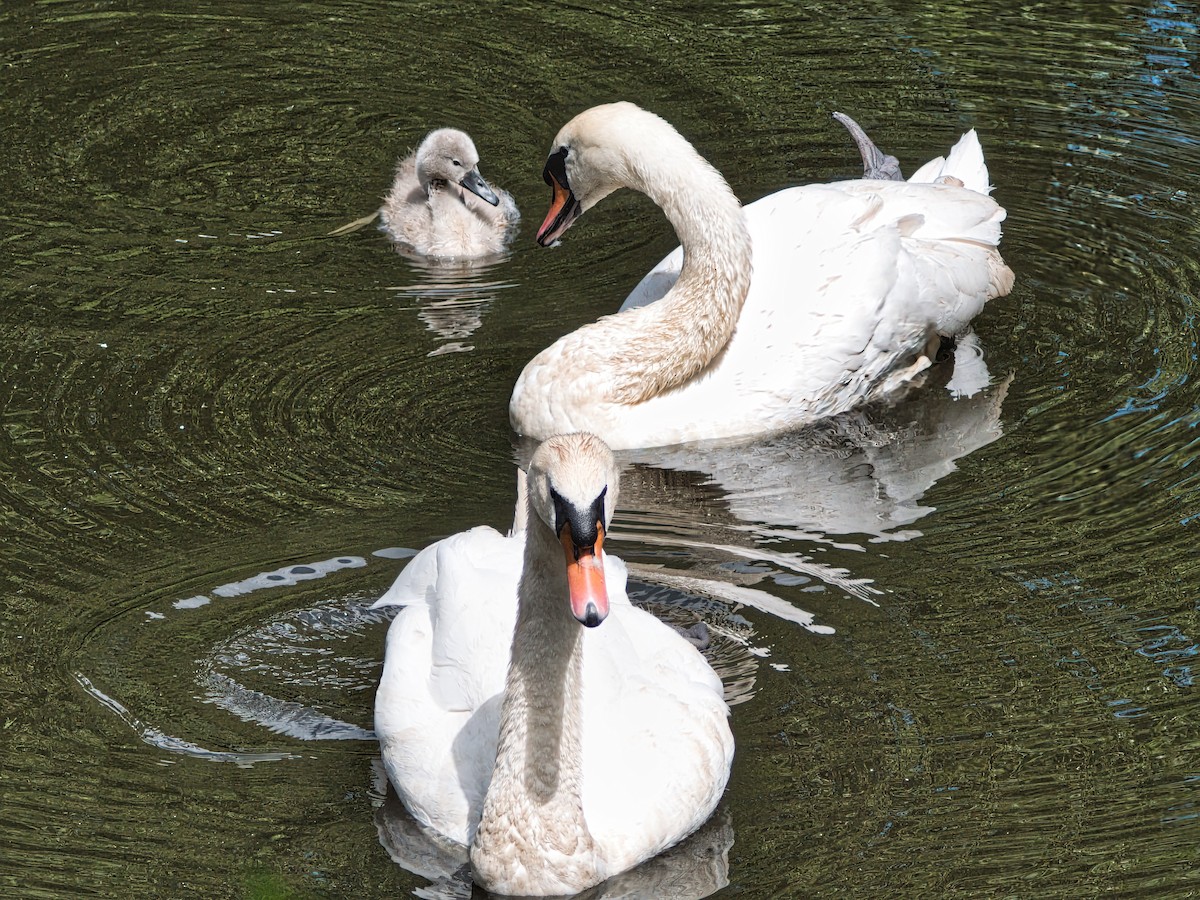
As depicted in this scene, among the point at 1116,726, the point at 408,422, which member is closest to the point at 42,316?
the point at 408,422

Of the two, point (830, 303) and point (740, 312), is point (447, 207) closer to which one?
→ point (740, 312)

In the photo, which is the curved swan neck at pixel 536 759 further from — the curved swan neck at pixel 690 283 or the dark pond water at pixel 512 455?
the curved swan neck at pixel 690 283

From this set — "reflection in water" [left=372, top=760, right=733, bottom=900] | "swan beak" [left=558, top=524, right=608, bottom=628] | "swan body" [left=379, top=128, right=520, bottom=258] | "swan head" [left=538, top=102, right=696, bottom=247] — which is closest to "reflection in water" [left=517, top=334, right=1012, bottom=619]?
"reflection in water" [left=372, top=760, right=733, bottom=900]

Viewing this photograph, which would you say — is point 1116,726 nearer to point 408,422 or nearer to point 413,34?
point 408,422

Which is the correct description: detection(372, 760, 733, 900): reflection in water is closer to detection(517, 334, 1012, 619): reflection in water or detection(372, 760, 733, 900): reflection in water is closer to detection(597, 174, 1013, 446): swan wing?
detection(517, 334, 1012, 619): reflection in water

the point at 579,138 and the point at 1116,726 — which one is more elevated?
the point at 579,138

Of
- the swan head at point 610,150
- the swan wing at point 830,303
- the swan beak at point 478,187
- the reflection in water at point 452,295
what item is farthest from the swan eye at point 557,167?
the swan beak at point 478,187

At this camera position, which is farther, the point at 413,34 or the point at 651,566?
the point at 413,34

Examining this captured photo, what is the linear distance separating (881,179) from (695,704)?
4.68 m

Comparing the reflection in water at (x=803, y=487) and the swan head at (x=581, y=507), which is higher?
the swan head at (x=581, y=507)

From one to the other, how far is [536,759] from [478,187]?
219 inches

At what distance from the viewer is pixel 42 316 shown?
9094mm

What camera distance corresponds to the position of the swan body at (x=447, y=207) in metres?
10.2

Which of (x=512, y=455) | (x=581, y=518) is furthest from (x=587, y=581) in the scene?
(x=512, y=455)
